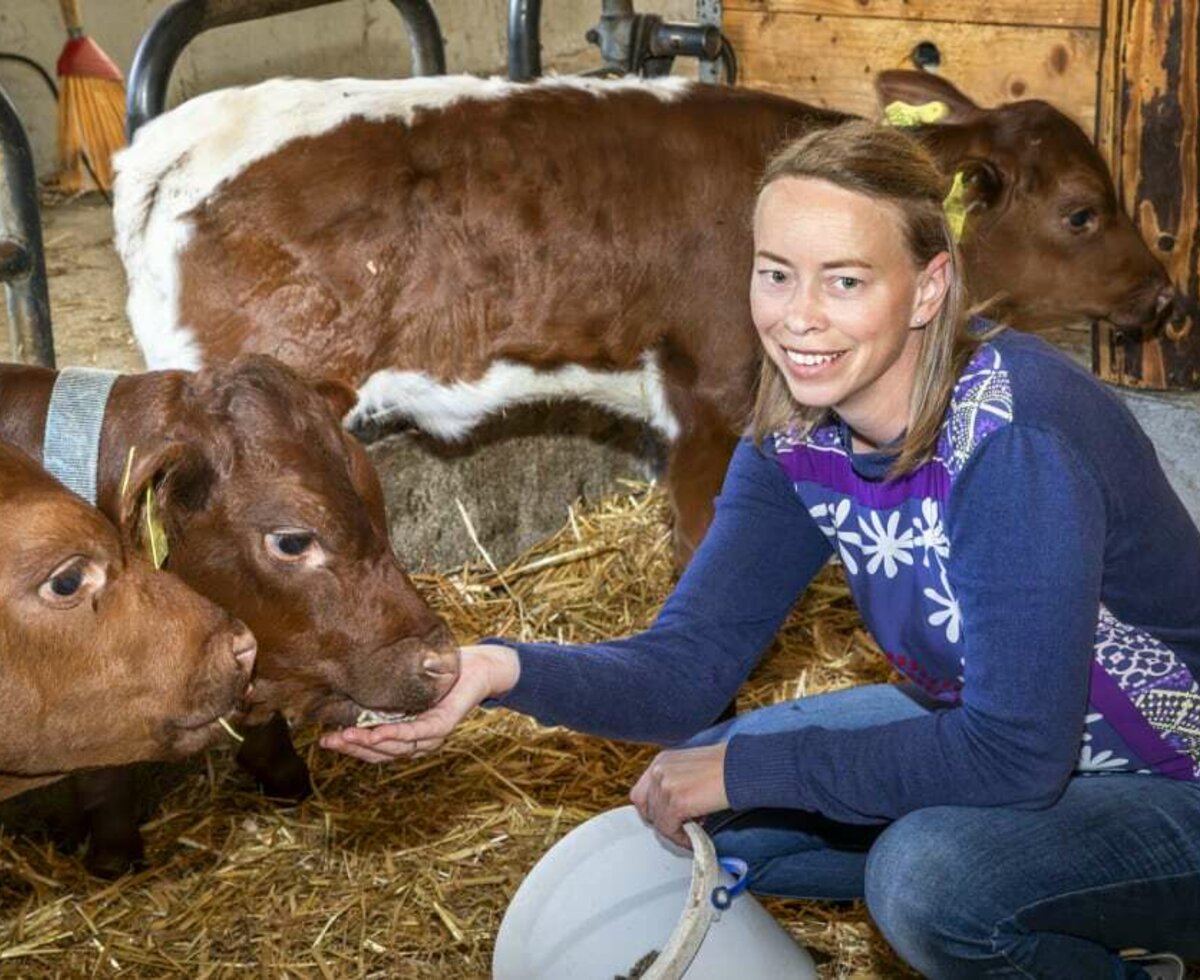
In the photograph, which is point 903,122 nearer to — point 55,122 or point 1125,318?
point 1125,318

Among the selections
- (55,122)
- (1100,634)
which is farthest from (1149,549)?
(55,122)

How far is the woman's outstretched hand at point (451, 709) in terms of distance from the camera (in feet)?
9.32

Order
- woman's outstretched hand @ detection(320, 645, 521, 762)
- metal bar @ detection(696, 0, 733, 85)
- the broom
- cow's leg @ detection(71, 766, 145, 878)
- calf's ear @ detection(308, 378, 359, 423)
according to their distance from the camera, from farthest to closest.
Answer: the broom, metal bar @ detection(696, 0, 733, 85), cow's leg @ detection(71, 766, 145, 878), calf's ear @ detection(308, 378, 359, 423), woman's outstretched hand @ detection(320, 645, 521, 762)

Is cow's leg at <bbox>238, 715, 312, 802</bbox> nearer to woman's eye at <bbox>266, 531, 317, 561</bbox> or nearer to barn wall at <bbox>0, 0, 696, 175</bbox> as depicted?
woman's eye at <bbox>266, 531, 317, 561</bbox>

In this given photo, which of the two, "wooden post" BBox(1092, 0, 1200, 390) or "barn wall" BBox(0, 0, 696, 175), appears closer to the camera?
"wooden post" BBox(1092, 0, 1200, 390)

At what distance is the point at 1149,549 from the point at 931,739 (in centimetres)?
45

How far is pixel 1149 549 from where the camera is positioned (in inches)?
107

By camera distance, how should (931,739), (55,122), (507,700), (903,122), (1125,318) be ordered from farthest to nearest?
1. (55,122)
2. (1125,318)
3. (903,122)
4. (507,700)
5. (931,739)

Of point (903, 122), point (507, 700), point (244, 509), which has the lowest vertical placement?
point (507, 700)

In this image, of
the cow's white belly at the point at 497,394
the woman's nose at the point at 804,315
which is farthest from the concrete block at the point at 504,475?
the woman's nose at the point at 804,315

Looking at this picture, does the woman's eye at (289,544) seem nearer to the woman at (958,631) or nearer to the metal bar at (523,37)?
the woman at (958,631)

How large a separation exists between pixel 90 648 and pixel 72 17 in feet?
23.2

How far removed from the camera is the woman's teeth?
2678 millimetres

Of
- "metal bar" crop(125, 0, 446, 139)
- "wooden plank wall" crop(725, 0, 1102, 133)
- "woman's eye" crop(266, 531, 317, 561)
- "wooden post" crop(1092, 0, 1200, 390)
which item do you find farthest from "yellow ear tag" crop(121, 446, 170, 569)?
"wooden plank wall" crop(725, 0, 1102, 133)
